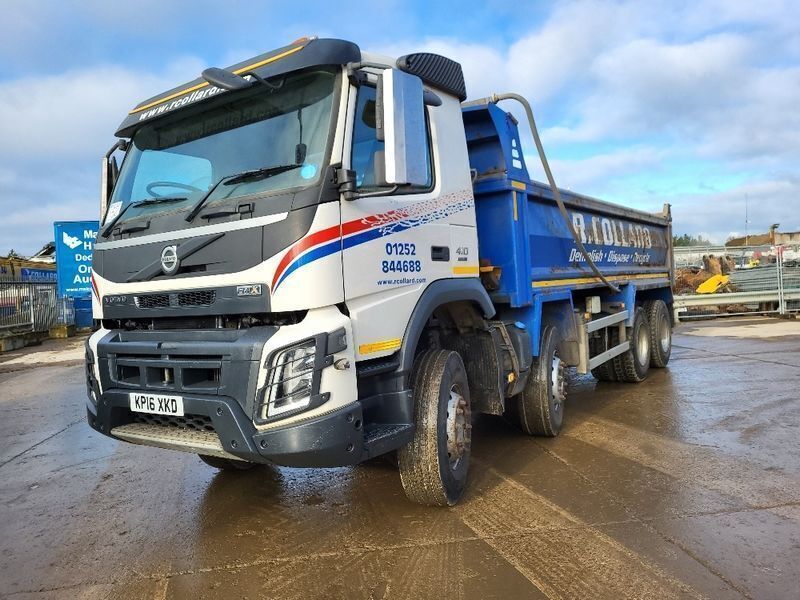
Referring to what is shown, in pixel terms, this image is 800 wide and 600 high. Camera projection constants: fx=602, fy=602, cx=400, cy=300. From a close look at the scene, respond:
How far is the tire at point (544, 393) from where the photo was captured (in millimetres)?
5363

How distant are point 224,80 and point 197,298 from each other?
1.22 metres

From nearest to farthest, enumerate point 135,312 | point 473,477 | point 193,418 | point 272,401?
point 272,401
point 193,418
point 135,312
point 473,477

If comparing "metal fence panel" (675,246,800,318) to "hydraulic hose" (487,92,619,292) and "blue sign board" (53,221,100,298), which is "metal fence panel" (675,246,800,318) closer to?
"hydraulic hose" (487,92,619,292)

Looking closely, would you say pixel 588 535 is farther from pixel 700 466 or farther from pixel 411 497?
pixel 700 466

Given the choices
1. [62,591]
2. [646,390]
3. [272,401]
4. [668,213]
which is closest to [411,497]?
[272,401]

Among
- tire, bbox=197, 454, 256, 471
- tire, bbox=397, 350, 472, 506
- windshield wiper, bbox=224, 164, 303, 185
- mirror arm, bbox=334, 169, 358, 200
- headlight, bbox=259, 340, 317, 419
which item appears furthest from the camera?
tire, bbox=197, 454, 256, 471

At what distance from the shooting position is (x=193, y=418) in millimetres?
3334

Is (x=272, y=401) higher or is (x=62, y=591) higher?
(x=272, y=401)

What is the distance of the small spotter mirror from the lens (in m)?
3.32

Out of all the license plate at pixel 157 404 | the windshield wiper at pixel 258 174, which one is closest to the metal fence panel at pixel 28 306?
the license plate at pixel 157 404

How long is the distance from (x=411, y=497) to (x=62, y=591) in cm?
201

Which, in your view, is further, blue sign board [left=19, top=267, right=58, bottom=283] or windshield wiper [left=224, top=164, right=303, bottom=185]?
blue sign board [left=19, top=267, right=58, bottom=283]

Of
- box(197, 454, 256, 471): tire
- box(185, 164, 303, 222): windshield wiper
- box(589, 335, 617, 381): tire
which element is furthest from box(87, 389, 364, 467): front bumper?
box(589, 335, 617, 381): tire

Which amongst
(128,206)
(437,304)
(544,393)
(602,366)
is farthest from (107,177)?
(602,366)
